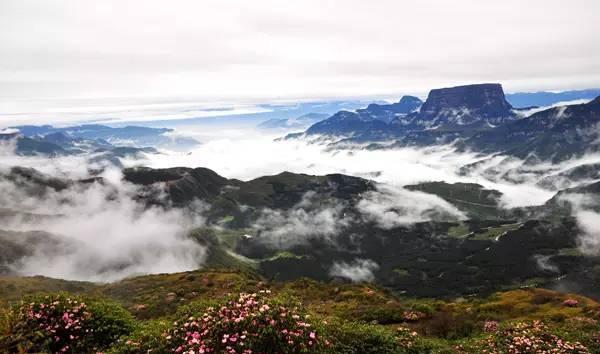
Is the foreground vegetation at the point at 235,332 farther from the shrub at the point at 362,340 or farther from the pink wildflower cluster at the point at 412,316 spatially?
the pink wildflower cluster at the point at 412,316

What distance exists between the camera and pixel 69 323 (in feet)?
87.5

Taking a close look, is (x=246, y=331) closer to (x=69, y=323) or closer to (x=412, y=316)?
(x=69, y=323)

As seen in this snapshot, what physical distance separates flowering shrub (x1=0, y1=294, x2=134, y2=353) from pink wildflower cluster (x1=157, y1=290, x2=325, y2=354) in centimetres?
686

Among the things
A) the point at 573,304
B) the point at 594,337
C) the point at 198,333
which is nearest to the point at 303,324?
the point at 198,333

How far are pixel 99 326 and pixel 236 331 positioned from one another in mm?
11835

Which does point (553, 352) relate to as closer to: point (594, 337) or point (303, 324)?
point (594, 337)

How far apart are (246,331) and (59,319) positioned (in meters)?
13.1

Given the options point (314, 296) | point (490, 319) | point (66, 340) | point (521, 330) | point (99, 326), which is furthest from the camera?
point (314, 296)

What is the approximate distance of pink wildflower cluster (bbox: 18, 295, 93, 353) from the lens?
25922mm

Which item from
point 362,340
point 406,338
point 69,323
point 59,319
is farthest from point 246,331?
point 406,338

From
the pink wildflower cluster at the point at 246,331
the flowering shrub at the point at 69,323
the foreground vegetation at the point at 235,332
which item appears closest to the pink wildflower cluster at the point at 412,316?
the foreground vegetation at the point at 235,332

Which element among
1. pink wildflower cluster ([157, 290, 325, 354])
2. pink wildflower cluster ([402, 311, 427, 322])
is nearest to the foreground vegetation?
pink wildflower cluster ([157, 290, 325, 354])

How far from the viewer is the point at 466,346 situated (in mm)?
31938

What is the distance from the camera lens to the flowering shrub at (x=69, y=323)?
2591 centimetres
